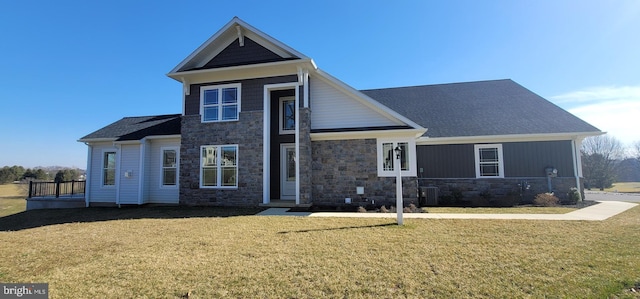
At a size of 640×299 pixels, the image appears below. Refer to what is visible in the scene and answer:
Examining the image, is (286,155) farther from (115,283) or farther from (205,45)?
(115,283)

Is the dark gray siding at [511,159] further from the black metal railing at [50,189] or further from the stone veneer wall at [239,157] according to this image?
the black metal railing at [50,189]

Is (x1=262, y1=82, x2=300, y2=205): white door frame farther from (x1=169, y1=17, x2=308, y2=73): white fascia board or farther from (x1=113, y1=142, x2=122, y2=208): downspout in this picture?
Result: (x1=113, y1=142, x2=122, y2=208): downspout

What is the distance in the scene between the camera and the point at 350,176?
38.4 feet

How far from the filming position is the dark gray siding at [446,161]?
1336cm

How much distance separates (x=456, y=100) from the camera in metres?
16.5

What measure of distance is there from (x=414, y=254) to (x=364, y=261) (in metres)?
1.05

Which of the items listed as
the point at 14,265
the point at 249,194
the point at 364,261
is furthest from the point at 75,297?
the point at 249,194

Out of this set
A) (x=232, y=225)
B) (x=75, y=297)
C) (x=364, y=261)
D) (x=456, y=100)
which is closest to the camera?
(x=75, y=297)

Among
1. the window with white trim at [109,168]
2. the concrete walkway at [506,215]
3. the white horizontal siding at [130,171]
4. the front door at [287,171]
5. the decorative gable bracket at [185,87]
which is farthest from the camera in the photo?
the window with white trim at [109,168]

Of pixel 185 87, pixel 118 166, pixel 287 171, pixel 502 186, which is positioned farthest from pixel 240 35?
pixel 502 186

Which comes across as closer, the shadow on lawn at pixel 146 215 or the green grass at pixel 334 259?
the green grass at pixel 334 259

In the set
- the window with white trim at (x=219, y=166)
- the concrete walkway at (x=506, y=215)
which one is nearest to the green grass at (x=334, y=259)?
the concrete walkway at (x=506, y=215)

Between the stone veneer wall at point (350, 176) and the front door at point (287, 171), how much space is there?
125 cm

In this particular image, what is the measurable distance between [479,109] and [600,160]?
30625 millimetres
